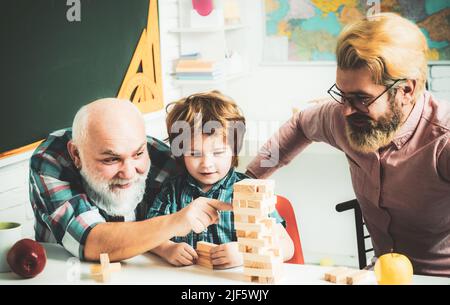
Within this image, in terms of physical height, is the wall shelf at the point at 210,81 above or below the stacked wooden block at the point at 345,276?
above

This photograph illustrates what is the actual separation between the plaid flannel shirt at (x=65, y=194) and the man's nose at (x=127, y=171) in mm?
65

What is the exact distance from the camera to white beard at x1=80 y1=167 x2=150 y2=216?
1.80m

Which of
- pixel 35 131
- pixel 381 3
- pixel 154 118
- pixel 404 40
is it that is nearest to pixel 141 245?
pixel 35 131

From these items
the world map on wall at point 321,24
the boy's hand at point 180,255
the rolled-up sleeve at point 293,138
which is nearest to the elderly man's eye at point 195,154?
the boy's hand at point 180,255

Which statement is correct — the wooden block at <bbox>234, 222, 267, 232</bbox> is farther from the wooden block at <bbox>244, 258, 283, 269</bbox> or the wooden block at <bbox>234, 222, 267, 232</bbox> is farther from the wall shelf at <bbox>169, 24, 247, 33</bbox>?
the wall shelf at <bbox>169, 24, 247, 33</bbox>

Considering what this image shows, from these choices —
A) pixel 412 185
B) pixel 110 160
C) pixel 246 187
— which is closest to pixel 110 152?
pixel 110 160

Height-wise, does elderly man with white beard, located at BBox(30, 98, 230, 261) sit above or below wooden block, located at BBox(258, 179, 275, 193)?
below

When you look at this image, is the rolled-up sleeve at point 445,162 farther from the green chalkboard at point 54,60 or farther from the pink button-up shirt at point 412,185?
the green chalkboard at point 54,60

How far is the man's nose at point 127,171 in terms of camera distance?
1.81m

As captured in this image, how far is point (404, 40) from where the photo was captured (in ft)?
5.99

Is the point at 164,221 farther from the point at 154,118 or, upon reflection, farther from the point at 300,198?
the point at 300,198

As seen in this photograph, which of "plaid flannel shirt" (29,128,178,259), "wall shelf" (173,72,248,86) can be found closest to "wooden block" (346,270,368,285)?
"plaid flannel shirt" (29,128,178,259)

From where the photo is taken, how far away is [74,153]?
1815 millimetres
